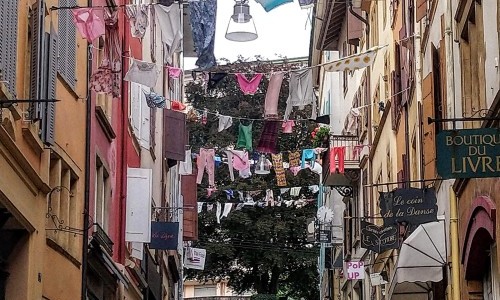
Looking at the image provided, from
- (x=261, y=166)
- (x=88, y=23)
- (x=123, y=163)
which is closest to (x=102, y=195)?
(x=123, y=163)

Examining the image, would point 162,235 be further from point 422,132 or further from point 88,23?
point 88,23

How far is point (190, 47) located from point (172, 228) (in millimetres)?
19238

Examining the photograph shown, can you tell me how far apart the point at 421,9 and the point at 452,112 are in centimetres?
462

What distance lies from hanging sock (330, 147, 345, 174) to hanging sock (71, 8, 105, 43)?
18.9 metres

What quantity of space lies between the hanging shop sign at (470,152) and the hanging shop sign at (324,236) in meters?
32.4

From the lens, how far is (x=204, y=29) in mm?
21562

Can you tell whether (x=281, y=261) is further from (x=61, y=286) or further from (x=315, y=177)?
(x=61, y=286)

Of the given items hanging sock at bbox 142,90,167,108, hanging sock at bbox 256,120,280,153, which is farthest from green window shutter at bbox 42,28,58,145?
hanging sock at bbox 256,120,280,153

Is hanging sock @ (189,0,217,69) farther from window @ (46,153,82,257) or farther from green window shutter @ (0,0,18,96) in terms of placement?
green window shutter @ (0,0,18,96)

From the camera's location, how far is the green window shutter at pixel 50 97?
55.8ft

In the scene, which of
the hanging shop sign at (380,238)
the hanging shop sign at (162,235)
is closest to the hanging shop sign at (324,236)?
the hanging shop sign at (162,235)

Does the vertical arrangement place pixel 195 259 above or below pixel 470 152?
above

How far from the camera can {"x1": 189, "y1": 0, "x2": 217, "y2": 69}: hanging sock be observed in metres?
21.5

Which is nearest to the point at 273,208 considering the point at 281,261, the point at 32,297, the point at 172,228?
the point at 281,261
